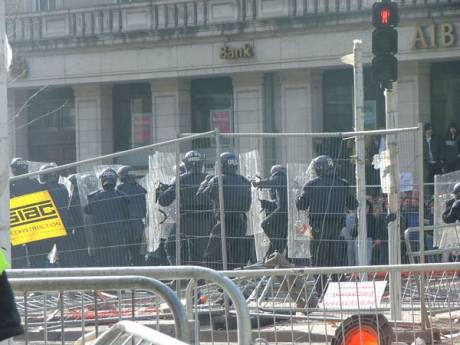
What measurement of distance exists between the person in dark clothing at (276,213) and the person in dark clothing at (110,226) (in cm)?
145

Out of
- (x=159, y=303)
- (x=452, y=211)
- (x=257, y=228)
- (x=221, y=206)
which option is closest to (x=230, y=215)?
(x=221, y=206)

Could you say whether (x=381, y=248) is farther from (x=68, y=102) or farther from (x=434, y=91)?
(x=68, y=102)

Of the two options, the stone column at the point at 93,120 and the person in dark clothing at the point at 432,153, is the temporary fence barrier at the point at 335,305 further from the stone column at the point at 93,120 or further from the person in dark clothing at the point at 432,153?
the stone column at the point at 93,120

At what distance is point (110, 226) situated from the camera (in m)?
12.4

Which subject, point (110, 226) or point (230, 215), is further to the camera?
point (110, 226)

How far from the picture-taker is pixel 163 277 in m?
6.02

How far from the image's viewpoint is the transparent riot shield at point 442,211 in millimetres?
12727

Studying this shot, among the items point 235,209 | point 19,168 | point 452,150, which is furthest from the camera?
point 452,150

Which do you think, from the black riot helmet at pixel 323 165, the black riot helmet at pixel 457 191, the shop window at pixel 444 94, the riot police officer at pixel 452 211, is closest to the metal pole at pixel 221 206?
the black riot helmet at pixel 323 165

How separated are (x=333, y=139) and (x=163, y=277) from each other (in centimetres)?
614

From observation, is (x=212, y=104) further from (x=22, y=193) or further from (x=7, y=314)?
(x=7, y=314)

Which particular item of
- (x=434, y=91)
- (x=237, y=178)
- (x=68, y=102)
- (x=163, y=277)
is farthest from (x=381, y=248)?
(x=68, y=102)

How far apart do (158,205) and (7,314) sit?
8.99 m

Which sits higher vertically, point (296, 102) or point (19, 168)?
point (296, 102)
